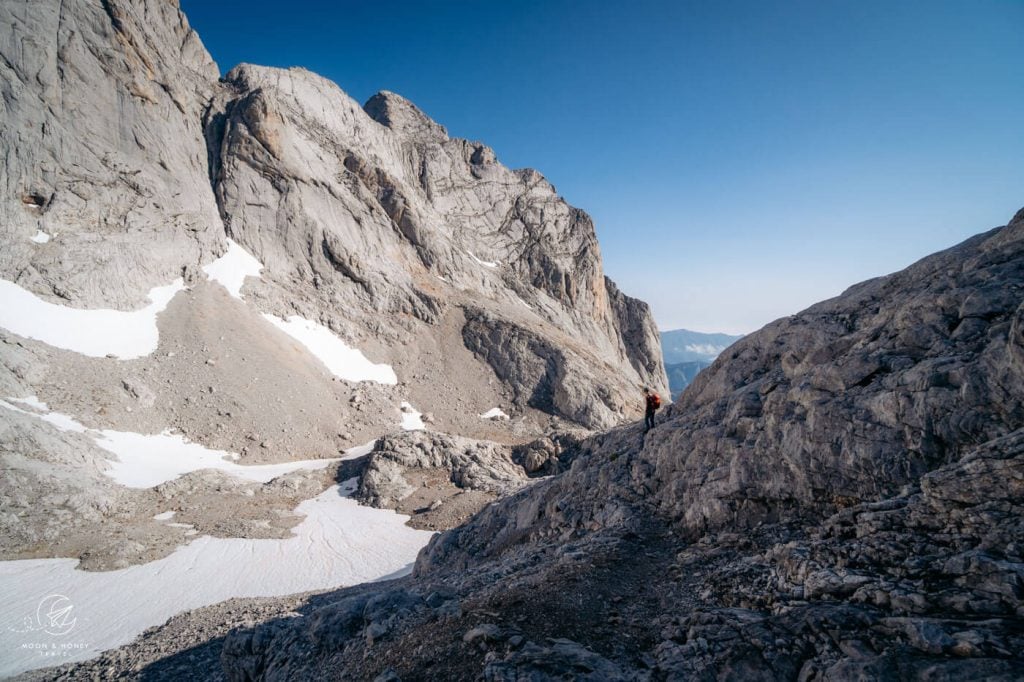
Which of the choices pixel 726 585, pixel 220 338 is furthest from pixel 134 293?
pixel 726 585

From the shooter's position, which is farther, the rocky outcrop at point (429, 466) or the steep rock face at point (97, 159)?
the steep rock face at point (97, 159)

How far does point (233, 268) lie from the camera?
5128 centimetres

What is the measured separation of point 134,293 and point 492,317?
3838 cm

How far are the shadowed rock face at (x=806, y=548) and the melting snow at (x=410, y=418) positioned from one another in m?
35.9

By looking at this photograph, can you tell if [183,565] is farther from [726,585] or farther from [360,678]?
[726,585]

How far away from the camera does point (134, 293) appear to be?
4200cm

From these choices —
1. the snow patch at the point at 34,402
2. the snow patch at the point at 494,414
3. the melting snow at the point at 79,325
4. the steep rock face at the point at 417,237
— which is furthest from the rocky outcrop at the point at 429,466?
the melting snow at the point at 79,325

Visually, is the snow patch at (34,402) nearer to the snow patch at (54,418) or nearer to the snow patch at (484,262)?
the snow patch at (54,418)

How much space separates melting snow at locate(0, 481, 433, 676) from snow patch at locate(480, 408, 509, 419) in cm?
2576

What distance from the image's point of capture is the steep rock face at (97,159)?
3969 centimetres

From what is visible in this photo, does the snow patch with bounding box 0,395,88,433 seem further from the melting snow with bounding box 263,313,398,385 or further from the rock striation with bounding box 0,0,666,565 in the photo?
the melting snow with bounding box 263,313,398,385

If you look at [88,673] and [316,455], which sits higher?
[316,455]

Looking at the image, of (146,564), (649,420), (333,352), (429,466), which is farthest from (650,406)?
(333,352)

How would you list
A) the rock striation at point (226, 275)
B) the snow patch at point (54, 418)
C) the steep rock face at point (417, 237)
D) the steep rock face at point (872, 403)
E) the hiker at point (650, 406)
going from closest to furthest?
the steep rock face at point (872, 403)
the hiker at point (650, 406)
the snow patch at point (54, 418)
the rock striation at point (226, 275)
the steep rock face at point (417, 237)
